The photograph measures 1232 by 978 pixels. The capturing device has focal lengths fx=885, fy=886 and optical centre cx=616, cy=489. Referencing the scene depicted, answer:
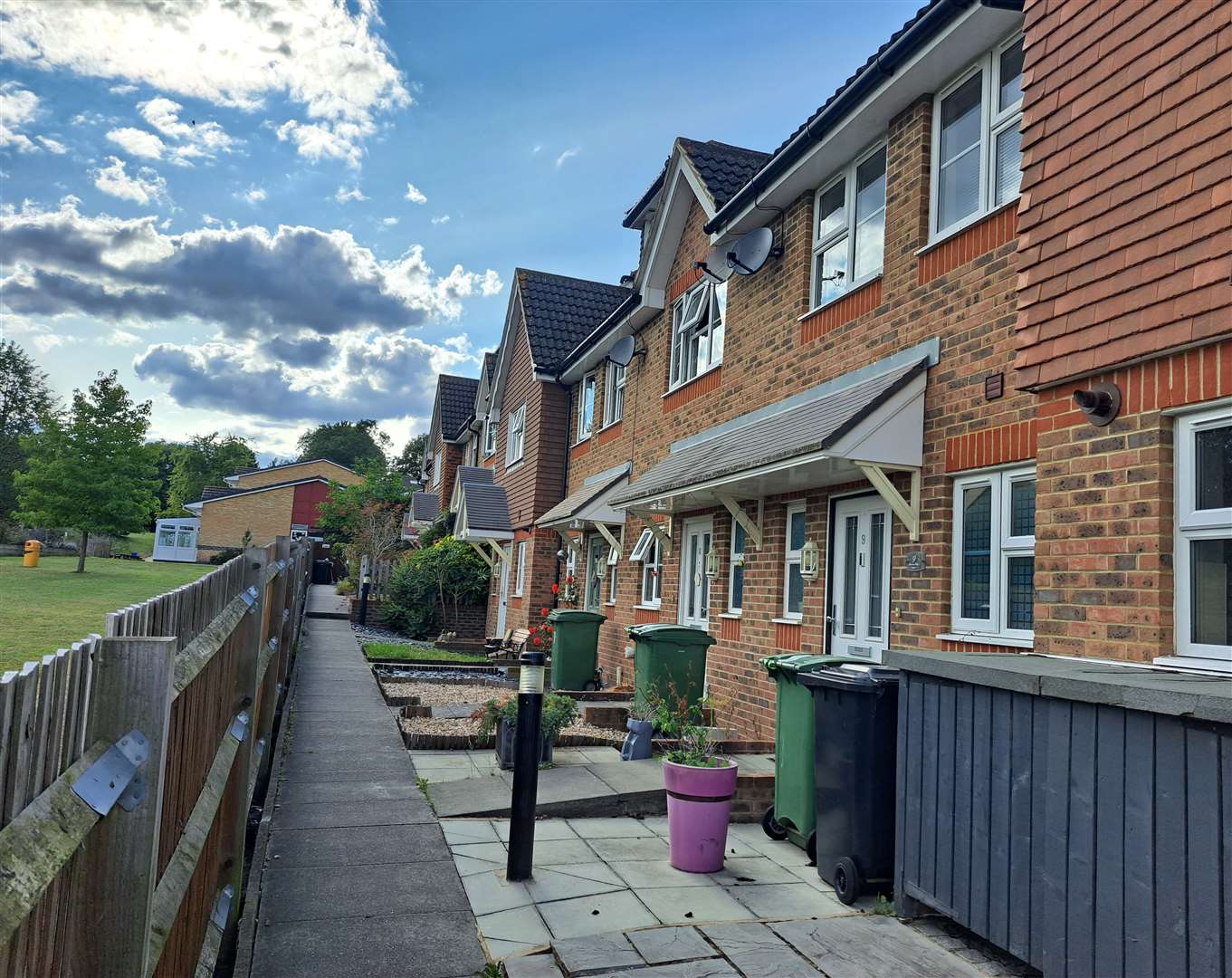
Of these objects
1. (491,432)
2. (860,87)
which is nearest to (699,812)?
(860,87)

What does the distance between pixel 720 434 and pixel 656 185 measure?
4989 mm

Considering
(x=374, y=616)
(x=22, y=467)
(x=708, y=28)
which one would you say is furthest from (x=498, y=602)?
(x=22, y=467)

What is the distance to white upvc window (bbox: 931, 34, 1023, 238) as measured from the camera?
6.58 metres

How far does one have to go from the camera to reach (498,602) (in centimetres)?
2209

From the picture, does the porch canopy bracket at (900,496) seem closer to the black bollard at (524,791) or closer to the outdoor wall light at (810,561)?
the outdoor wall light at (810,561)

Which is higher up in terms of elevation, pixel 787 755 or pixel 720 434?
pixel 720 434

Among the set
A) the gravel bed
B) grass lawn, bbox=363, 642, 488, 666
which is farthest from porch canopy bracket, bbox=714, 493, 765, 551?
grass lawn, bbox=363, 642, 488, 666

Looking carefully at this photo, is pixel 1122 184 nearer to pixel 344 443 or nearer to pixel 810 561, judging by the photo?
pixel 810 561

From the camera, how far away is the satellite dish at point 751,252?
980 cm

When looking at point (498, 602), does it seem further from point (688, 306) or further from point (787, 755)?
point (787, 755)

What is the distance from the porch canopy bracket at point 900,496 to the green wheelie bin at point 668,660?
2.60 meters

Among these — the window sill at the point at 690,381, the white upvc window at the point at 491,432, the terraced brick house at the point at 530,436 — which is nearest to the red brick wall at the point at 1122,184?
the window sill at the point at 690,381

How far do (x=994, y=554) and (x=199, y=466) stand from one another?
3543 inches

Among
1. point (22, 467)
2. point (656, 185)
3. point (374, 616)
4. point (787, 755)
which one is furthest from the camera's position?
point (22, 467)
